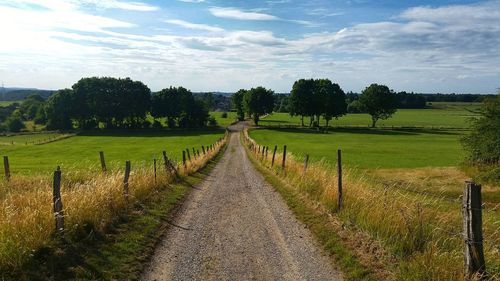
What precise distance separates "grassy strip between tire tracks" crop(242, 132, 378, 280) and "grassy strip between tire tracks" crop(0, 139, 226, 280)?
4.25 meters

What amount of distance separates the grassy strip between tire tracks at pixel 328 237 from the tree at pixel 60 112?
116 meters

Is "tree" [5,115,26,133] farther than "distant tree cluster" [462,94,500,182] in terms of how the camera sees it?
Yes

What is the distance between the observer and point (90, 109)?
120m

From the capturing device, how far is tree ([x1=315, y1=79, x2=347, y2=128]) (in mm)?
115812

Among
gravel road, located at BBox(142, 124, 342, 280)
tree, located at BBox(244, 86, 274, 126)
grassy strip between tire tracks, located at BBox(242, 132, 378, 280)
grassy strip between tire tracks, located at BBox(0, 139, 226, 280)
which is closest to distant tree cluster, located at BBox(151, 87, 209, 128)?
tree, located at BBox(244, 86, 274, 126)

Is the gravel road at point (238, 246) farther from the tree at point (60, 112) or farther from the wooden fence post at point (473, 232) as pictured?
the tree at point (60, 112)

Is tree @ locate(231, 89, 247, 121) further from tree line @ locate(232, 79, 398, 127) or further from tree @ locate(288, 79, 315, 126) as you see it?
tree @ locate(288, 79, 315, 126)

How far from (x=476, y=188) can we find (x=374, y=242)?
3.12 meters

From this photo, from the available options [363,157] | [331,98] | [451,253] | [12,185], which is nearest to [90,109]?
[331,98]

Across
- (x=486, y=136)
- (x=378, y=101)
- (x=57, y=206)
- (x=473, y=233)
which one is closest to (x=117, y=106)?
(x=378, y=101)

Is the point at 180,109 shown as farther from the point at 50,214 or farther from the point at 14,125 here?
the point at 50,214

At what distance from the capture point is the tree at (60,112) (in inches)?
4626

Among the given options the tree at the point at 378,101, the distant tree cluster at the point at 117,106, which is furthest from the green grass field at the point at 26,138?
the tree at the point at 378,101

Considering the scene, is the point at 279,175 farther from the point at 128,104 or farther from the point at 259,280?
the point at 128,104
